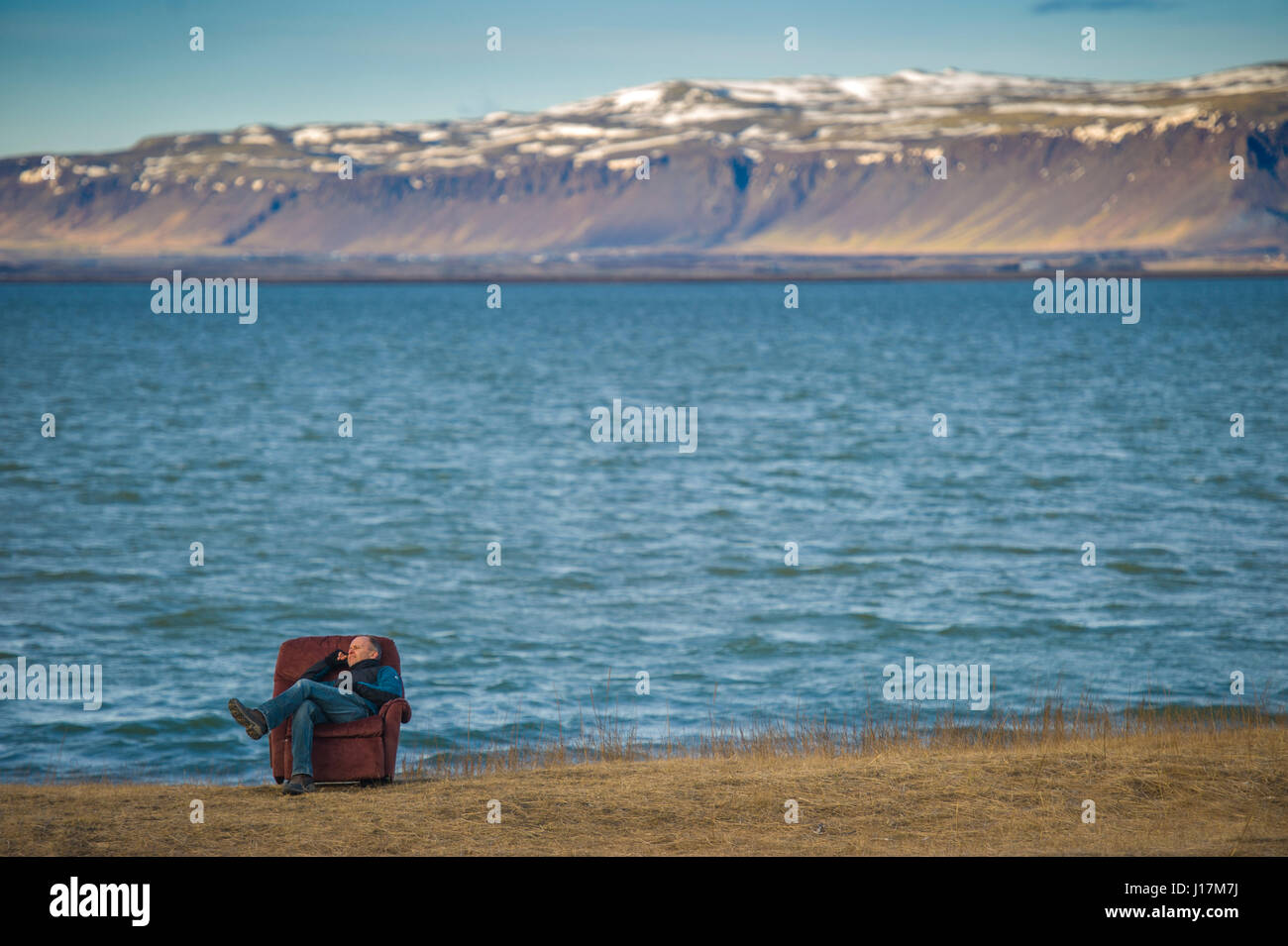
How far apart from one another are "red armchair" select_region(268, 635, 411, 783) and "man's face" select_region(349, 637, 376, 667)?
0.44ft

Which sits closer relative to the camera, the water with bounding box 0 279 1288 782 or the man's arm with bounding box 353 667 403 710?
the man's arm with bounding box 353 667 403 710

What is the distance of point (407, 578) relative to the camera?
84.3 feet

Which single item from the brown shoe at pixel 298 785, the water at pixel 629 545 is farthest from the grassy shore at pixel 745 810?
the water at pixel 629 545

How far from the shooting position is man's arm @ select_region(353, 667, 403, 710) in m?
10.7

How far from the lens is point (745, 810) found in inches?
393

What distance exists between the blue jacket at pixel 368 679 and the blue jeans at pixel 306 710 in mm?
79

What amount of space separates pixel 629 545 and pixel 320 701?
1807 cm

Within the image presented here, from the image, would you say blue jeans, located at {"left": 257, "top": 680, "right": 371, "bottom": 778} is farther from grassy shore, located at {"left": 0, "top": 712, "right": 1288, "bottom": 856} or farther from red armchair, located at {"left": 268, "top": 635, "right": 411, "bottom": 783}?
grassy shore, located at {"left": 0, "top": 712, "right": 1288, "bottom": 856}

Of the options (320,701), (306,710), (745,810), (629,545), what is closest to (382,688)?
(320,701)

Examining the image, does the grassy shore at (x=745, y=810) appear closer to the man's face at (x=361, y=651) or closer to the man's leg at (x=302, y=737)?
the man's leg at (x=302, y=737)

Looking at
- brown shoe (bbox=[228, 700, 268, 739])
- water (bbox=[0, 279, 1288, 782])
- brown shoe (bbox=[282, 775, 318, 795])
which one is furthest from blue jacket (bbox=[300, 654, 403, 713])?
water (bbox=[0, 279, 1288, 782])
